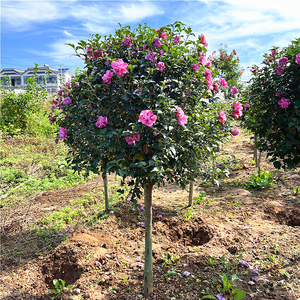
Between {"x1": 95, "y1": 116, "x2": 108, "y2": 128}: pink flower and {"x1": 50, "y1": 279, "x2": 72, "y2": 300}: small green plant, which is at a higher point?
{"x1": 95, "y1": 116, "x2": 108, "y2": 128}: pink flower

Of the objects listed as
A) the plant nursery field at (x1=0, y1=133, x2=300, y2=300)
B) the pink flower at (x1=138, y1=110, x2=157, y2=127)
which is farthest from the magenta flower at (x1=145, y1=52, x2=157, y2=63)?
the plant nursery field at (x1=0, y1=133, x2=300, y2=300)

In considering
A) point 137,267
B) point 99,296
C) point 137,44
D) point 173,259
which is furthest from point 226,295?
point 137,44

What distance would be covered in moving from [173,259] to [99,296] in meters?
0.93

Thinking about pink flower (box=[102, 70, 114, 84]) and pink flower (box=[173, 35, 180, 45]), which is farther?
pink flower (box=[173, 35, 180, 45])

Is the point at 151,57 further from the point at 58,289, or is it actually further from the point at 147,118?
the point at 58,289

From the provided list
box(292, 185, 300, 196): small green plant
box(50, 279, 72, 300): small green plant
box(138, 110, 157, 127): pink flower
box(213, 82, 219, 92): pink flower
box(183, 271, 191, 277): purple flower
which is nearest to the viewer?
box(138, 110, 157, 127): pink flower

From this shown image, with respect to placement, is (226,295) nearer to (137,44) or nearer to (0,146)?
(137,44)

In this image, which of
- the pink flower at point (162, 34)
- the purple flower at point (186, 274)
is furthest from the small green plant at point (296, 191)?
the pink flower at point (162, 34)

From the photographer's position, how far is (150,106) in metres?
1.82

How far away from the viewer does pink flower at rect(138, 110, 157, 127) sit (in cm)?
164

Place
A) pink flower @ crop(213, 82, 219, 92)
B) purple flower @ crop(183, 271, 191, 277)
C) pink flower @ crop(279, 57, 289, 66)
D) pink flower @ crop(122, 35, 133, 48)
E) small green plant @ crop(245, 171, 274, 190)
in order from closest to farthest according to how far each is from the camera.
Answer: pink flower @ crop(122, 35, 133, 48) < pink flower @ crop(213, 82, 219, 92) < purple flower @ crop(183, 271, 191, 277) < pink flower @ crop(279, 57, 289, 66) < small green plant @ crop(245, 171, 274, 190)

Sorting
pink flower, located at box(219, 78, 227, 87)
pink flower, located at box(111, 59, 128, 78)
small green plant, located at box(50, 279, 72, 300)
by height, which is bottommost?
small green plant, located at box(50, 279, 72, 300)

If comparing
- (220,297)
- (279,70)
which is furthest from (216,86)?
(220,297)

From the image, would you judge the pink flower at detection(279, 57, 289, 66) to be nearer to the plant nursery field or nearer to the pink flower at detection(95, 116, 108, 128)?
the plant nursery field
